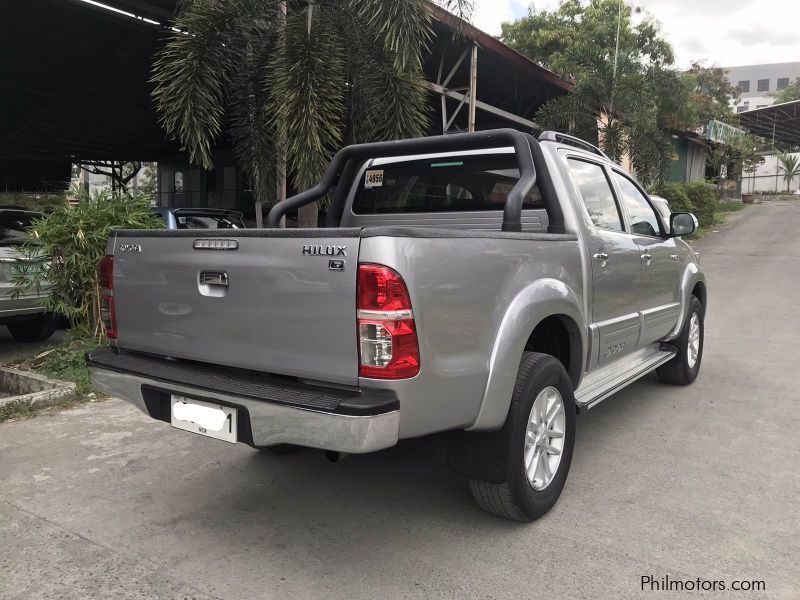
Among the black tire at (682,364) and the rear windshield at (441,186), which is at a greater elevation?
the rear windshield at (441,186)

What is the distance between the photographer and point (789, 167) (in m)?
40.7

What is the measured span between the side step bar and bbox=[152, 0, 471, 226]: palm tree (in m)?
4.70

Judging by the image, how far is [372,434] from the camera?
226 centimetres

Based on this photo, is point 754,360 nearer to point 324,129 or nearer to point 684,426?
point 684,426

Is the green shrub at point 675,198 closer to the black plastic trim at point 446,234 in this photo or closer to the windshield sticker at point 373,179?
the windshield sticker at point 373,179

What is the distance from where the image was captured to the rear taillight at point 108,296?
322cm

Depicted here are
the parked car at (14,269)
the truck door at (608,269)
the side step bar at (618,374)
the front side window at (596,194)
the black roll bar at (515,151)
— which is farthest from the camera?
the parked car at (14,269)

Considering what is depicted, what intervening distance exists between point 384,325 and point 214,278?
0.88 meters

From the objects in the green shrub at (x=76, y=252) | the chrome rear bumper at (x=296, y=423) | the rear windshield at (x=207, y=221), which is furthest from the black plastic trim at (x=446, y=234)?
the rear windshield at (x=207, y=221)

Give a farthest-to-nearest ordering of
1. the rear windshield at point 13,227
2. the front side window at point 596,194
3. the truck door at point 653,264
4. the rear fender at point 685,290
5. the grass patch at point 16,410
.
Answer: the rear windshield at point 13,227 → the rear fender at point 685,290 → the grass patch at point 16,410 → the truck door at point 653,264 → the front side window at point 596,194

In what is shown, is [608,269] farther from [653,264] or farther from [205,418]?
[205,418]

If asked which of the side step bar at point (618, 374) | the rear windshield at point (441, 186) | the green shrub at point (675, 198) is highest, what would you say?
the green shrub at point (675, 198)

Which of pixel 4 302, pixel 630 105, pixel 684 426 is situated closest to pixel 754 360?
pixel 684 426

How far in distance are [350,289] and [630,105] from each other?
55.5ft
